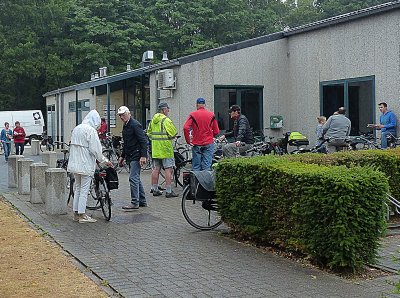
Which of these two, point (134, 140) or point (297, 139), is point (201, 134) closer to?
point (134, 140)

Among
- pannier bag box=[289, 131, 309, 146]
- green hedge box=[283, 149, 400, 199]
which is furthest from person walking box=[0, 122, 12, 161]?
green hedge box=[283, 149, 400, 199]

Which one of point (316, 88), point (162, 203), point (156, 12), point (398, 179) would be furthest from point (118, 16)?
point (398, 179)

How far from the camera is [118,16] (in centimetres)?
5266

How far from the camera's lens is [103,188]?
1094cm

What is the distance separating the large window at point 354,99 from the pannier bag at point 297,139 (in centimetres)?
96

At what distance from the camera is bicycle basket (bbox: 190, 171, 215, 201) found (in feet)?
30.9

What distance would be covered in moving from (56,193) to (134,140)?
5.75ft

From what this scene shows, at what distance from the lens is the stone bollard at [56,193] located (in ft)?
37.6

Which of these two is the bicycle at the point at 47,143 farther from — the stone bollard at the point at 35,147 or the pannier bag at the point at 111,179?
the pannier bag at the point at 111,179

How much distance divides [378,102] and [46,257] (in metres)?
10.9

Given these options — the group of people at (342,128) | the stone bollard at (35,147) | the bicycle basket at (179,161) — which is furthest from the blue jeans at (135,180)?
the stone bollard at (35,147)

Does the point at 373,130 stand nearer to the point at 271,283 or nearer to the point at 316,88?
the point at 316,88

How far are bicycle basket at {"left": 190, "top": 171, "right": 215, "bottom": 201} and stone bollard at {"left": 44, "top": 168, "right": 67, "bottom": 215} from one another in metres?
3.16

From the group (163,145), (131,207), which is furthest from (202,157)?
(131,207)
